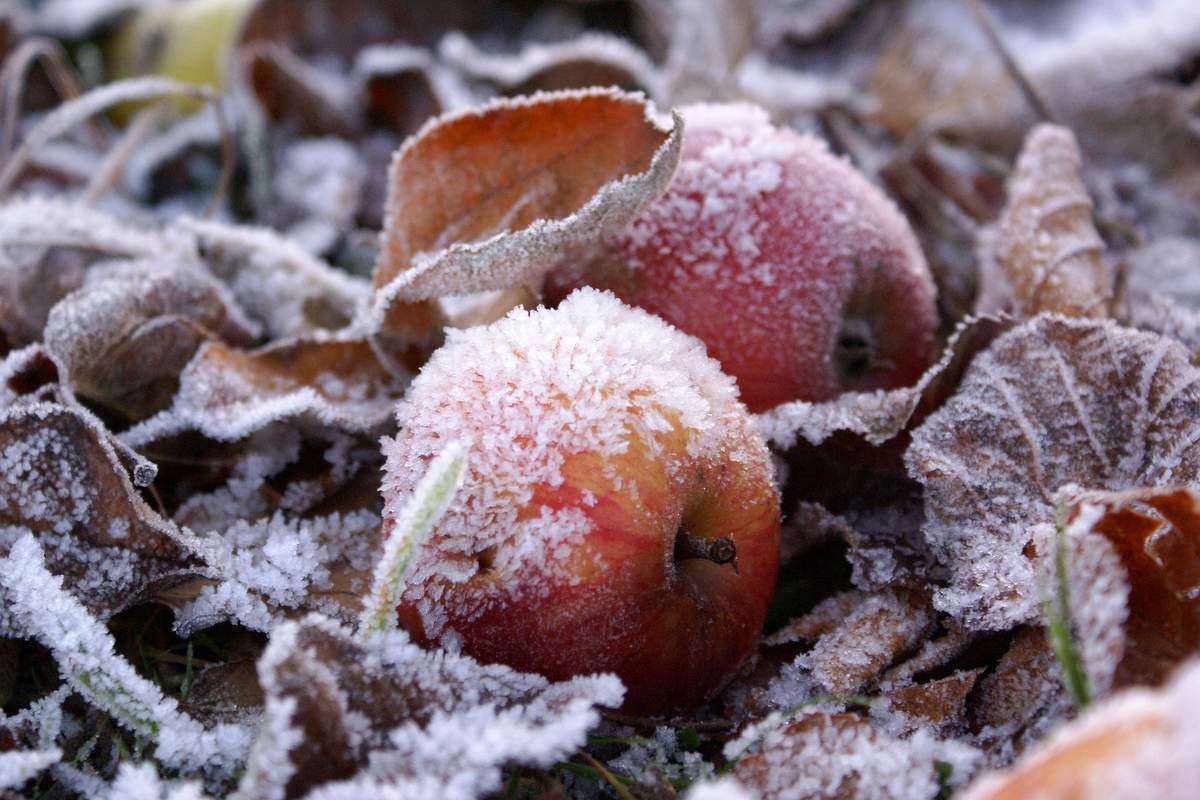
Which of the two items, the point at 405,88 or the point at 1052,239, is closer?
the point at 1052,239

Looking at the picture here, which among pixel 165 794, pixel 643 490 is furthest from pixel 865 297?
pixel 165 794

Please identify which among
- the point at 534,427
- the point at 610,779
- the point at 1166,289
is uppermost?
the point at 534,427

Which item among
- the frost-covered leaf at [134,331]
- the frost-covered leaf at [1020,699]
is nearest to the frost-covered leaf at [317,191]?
the frost-covered leaf at [134,331]

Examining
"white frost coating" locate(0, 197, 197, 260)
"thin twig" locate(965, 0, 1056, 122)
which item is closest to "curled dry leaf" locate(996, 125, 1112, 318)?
"thin twig" locate(965, 0, 1056, 122)

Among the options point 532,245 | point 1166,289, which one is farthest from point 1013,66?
point 532,245

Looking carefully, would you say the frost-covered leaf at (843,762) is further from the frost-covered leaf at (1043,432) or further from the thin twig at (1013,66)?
the thin twig at (1013,66)

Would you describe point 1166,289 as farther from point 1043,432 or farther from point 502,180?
point 502,180

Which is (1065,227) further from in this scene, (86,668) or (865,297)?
(86,668)
